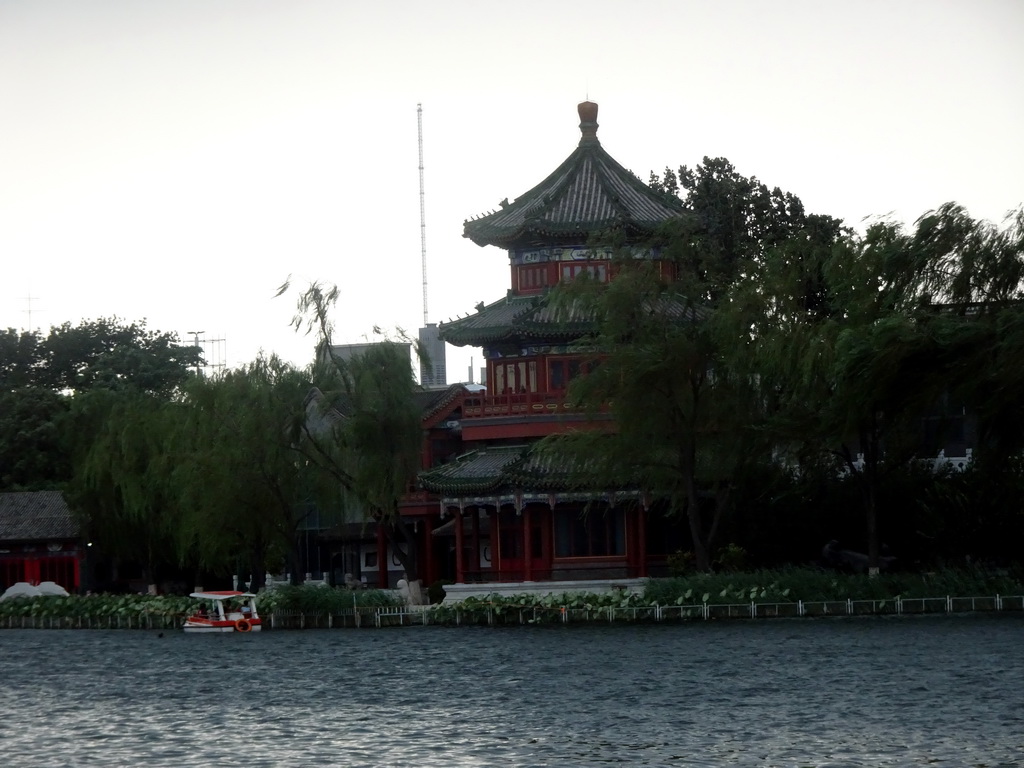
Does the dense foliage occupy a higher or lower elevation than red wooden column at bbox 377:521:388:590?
higher

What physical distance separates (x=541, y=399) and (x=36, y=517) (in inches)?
1097

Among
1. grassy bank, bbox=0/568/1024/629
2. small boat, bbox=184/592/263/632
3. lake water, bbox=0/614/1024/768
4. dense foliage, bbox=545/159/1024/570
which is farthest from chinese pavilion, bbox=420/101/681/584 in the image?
lake water, bbox=0/614/1024/768

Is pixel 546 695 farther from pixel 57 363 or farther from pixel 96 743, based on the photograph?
pixel 57 363

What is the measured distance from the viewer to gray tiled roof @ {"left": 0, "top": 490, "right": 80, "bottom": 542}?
73750mm

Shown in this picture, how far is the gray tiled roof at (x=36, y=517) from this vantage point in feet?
242

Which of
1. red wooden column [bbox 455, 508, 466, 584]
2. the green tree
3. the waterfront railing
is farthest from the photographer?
the green tree

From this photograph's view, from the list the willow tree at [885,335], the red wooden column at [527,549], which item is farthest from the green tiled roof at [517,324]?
the willow tree at [885,335]

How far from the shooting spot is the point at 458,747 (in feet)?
84.3

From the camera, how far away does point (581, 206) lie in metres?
58.8

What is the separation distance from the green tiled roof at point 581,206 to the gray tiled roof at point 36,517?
24246 mm

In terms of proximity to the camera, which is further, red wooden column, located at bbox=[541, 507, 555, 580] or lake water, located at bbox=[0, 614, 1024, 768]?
red wooden column, located at bbox=[541, 507, 555, 580]

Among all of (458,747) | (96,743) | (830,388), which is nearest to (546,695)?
(458,747)

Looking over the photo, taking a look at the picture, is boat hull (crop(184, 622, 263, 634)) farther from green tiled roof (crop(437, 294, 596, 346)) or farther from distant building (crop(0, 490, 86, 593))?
distant building (crop(0, 490, 86, 593))

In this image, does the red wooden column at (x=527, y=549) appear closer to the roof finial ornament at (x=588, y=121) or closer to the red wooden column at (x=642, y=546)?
the red wooden column at (x=642, y=546)
